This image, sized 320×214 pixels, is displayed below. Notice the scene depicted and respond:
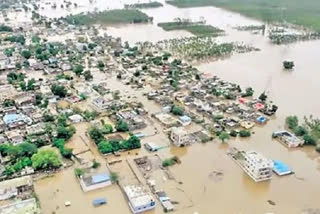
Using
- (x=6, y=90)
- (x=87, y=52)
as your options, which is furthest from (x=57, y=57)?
(x=6, y=90)

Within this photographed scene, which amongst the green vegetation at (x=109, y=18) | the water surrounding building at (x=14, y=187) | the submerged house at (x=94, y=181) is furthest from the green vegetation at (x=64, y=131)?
the green vegetation at (x=109, y=18)

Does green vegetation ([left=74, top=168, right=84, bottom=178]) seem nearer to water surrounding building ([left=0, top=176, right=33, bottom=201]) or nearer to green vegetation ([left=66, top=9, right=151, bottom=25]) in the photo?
water surrounding building ([left=0, top=176, right=33, bottom=201])

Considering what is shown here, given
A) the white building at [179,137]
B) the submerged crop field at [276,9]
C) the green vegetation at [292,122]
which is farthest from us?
the submerged crop field at [276,9]

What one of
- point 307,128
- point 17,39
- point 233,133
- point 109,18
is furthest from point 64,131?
point 109,18

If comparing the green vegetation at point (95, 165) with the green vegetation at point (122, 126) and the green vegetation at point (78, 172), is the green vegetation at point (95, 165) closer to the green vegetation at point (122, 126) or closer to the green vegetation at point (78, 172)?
the green vegetation at point (78, 172)

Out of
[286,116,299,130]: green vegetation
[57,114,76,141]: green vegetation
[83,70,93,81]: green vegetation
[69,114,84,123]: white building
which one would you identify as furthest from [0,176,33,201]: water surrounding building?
[286,116,299,130]: green vegetation

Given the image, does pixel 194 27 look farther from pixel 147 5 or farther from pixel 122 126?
pixel 122 126
